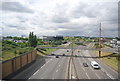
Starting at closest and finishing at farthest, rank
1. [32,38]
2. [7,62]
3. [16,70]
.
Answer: [7,62], [16,70], [32,38]

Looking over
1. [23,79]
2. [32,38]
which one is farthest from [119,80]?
→ [32,38]

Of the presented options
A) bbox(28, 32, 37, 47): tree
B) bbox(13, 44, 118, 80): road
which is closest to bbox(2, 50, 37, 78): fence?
bbox(13, 44, 118, 80): road

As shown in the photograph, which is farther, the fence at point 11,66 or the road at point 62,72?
the road at point 62,72

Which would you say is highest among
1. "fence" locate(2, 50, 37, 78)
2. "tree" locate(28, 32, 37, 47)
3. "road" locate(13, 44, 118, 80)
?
"tree" locate(28, 32, 37, 47)

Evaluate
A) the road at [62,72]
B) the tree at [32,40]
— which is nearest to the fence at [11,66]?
the road at [62,72]

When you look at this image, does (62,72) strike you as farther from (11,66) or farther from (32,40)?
(32,40)

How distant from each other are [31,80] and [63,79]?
6.25m

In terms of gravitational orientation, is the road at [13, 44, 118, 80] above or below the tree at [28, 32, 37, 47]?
below

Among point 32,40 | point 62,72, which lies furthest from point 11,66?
point 32,40

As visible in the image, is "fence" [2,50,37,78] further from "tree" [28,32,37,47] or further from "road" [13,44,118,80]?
"tree" [28,32,37,47]

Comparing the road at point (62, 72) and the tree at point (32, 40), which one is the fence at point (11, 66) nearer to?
the road at point (62, 72)

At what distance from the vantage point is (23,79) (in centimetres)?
2494

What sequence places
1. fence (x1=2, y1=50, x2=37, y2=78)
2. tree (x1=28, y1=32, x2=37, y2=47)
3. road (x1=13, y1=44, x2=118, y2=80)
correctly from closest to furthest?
fence (x1=2, y1=50, x2=37, y2=78)
road (x1=13, y1=44, x2=118, y2=80)
tree (x1=28, y1=32, x2=37, y2=47)

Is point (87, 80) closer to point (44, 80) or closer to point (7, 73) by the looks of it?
point (44, 80)
